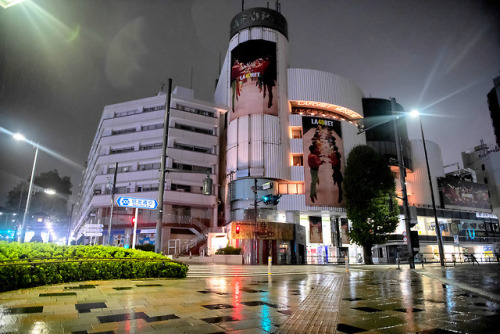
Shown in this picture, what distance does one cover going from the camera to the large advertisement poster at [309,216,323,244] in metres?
44.8

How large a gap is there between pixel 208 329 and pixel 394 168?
58154mm

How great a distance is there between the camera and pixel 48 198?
278 ft

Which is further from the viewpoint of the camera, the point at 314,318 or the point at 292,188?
the point at 292,188

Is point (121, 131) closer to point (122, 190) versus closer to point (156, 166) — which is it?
point (156, 166)

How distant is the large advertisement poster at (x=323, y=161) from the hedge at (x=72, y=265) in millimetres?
33475

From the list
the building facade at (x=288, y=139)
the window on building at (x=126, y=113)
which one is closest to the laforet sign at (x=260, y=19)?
the building facade at (x=288, y=139)

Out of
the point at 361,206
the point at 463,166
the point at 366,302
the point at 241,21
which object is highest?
the point at 241,21

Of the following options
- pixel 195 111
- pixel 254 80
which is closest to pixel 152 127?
pixel 195 111

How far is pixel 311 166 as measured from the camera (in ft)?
152

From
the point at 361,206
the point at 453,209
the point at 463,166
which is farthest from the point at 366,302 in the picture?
the point at 463,166

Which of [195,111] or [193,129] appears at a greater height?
[195,111]

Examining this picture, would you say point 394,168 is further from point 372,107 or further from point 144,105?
point 144,105

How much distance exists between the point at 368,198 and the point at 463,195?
122ft

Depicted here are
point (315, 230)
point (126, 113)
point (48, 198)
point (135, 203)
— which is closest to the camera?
point (135, 203)
